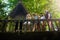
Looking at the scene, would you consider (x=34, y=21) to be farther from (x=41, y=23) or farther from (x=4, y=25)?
(x=4, y=25)

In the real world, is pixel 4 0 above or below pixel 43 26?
above

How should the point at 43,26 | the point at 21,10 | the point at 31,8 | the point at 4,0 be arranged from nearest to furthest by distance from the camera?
the point at 43,26 → the point at 21,10 → the point at 31,8 → the point at 4,0

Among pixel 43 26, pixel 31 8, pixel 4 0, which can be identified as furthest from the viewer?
pixel 4 0

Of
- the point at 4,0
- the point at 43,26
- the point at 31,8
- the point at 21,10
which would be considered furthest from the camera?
the point at 4,0

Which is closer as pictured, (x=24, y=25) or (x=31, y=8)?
(x=24, y=25)

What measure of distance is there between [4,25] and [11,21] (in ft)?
1.42

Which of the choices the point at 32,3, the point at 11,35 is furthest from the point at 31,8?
the point at 11,35

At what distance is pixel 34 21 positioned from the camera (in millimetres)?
12516

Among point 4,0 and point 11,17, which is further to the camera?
point 4,0

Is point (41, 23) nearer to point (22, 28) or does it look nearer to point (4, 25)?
point (22, 28)

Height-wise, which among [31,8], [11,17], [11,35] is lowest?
[11,35]

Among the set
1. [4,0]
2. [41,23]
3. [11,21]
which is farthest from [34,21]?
[4,0]

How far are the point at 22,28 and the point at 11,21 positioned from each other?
0.70m

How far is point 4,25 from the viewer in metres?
12.8
